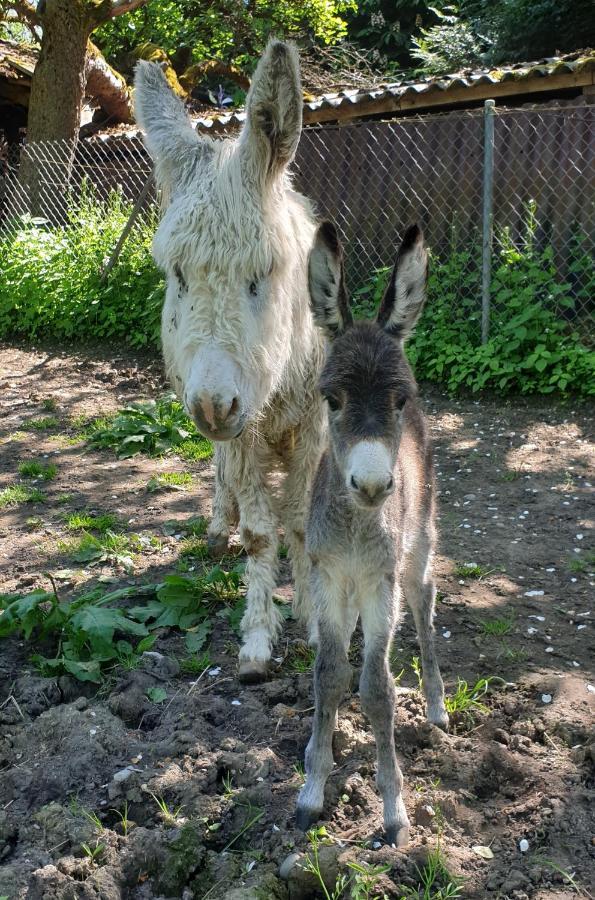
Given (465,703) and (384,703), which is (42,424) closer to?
(465,703)

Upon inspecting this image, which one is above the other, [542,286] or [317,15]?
[317,15]

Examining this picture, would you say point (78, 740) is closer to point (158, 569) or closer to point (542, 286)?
point (158, 569)

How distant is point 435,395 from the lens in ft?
26.4

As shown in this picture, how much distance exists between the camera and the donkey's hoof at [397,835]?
103 inches

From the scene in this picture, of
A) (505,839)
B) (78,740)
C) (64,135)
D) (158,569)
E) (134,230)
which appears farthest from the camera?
(64,135)

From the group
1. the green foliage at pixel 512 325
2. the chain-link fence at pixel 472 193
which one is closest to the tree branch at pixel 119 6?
the chain-link fence at pixel 472 193

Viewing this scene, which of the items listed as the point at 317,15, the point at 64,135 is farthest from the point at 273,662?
the point at 317,15

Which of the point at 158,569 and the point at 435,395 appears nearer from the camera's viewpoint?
the point at 158,569

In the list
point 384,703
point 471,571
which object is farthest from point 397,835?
point 471,571

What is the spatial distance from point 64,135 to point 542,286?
26.0 feet

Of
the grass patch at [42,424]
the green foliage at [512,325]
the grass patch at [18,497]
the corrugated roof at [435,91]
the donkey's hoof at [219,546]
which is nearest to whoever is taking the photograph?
the donkey's hoof at [219,546]

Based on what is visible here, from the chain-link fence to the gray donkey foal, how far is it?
441cm

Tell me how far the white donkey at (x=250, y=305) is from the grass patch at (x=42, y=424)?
4.06 m

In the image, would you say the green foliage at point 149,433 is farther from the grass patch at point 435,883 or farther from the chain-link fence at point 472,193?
the grass patch at point 435,883
